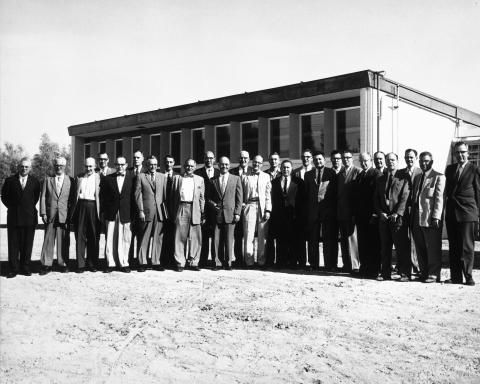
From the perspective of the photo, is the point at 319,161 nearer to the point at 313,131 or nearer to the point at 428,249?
the point at 428,249

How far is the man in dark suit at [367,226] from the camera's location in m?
7.74

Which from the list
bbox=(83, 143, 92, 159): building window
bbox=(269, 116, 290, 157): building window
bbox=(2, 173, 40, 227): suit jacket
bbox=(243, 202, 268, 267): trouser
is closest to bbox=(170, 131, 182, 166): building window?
bbox=(269, 116, 290, 157): building window

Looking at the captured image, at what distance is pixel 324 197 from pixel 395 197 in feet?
3.93

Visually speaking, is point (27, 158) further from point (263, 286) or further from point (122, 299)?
point (263, 286)

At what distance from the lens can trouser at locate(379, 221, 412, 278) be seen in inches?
291

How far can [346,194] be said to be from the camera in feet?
26.0

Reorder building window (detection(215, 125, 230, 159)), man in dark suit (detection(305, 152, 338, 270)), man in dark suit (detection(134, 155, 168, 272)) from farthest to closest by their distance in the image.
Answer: building window (detection(215, 125, 230, 159))
man in dark suit (detection(134, 155, 168, 272))
man in dark suit (detection(305, 152, 338, 270))

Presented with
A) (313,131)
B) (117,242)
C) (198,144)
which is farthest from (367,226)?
(198,144)

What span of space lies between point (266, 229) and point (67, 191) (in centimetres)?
342

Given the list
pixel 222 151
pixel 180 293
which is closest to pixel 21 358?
pixel 180 293

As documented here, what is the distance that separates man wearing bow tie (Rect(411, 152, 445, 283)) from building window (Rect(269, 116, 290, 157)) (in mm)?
11292

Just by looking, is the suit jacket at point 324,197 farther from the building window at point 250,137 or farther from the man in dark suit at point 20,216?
the building window at point 250,137

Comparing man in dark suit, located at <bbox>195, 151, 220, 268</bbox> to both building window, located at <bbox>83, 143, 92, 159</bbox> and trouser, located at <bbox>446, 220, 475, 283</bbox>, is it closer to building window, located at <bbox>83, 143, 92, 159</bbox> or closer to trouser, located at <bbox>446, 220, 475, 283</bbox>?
trouser, located at <bbox>446, 220, 475, 283</bbox>

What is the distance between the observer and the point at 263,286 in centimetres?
693
